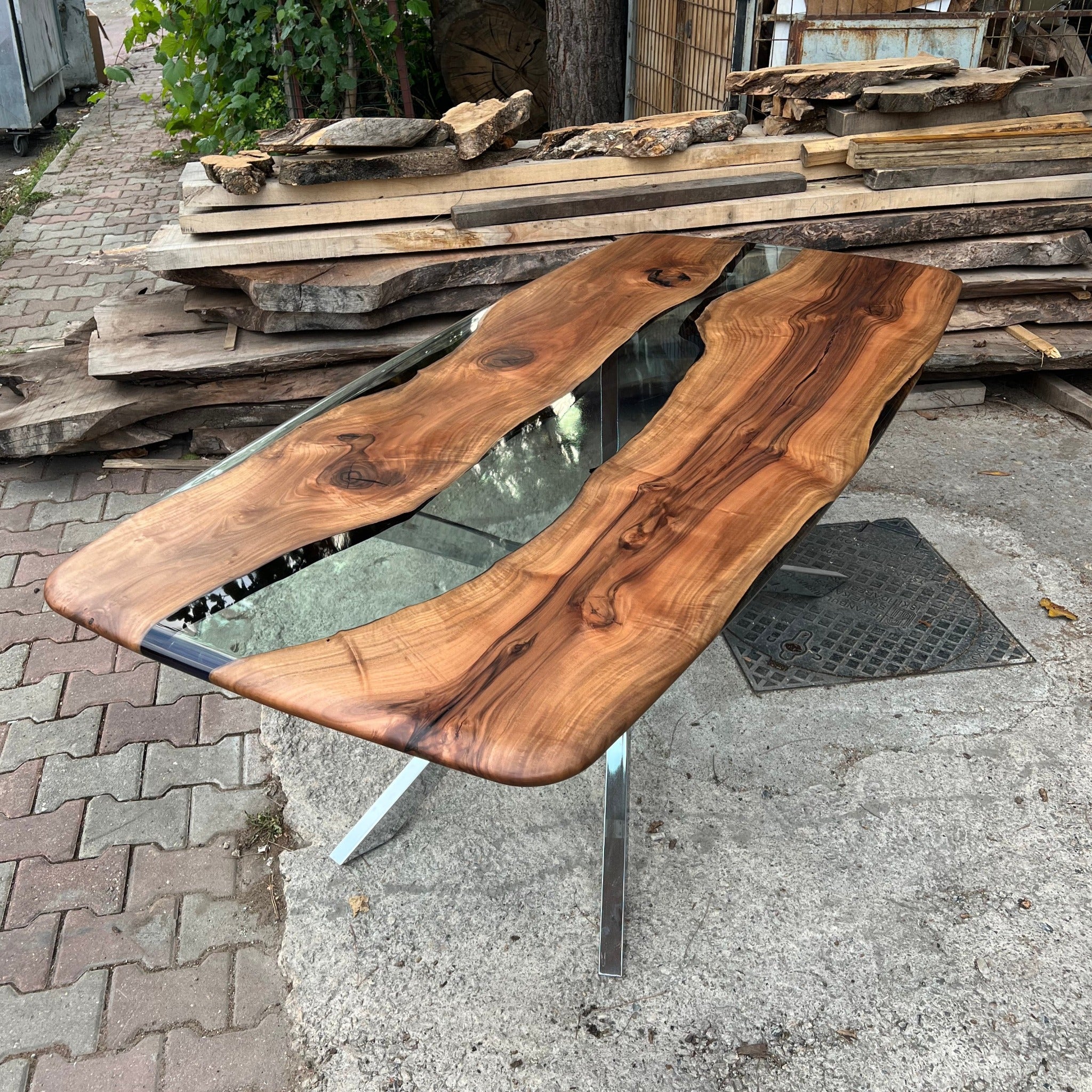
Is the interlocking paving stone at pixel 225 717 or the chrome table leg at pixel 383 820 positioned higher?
the chrome table leg at pixel 383 820

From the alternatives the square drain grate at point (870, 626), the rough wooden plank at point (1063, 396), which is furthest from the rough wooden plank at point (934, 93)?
the square drain grate at point (870, 626)

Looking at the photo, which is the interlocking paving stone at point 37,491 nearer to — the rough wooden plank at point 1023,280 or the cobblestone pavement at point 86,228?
the cobblestone pavement at point 86,228

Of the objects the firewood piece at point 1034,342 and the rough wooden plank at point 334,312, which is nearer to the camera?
the rough wooden plank at point 334,312

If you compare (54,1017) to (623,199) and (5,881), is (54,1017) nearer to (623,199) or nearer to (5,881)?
(5,881)

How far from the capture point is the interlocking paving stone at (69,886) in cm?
197

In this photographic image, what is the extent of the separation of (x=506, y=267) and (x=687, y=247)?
0.90m

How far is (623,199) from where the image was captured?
11.3 feet

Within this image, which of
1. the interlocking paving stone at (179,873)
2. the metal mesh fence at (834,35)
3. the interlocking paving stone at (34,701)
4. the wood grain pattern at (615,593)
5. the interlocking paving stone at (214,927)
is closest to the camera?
the wood grain pattern at (615,593)

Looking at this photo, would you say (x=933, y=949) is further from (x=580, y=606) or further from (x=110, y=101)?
(x=110, y=101)

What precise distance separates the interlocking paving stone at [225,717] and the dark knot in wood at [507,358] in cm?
101

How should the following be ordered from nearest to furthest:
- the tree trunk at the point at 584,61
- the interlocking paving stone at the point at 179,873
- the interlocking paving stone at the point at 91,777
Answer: the interlocking paving stone at the point at 179,873, the interlocking paving stone at the point at 91,777, the tree trunk at the point at 584,61

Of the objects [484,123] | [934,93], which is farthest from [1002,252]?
[484,123]

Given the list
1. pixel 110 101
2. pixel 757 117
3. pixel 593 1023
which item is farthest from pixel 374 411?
pixel 110 101

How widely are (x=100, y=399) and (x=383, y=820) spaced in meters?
2.03
